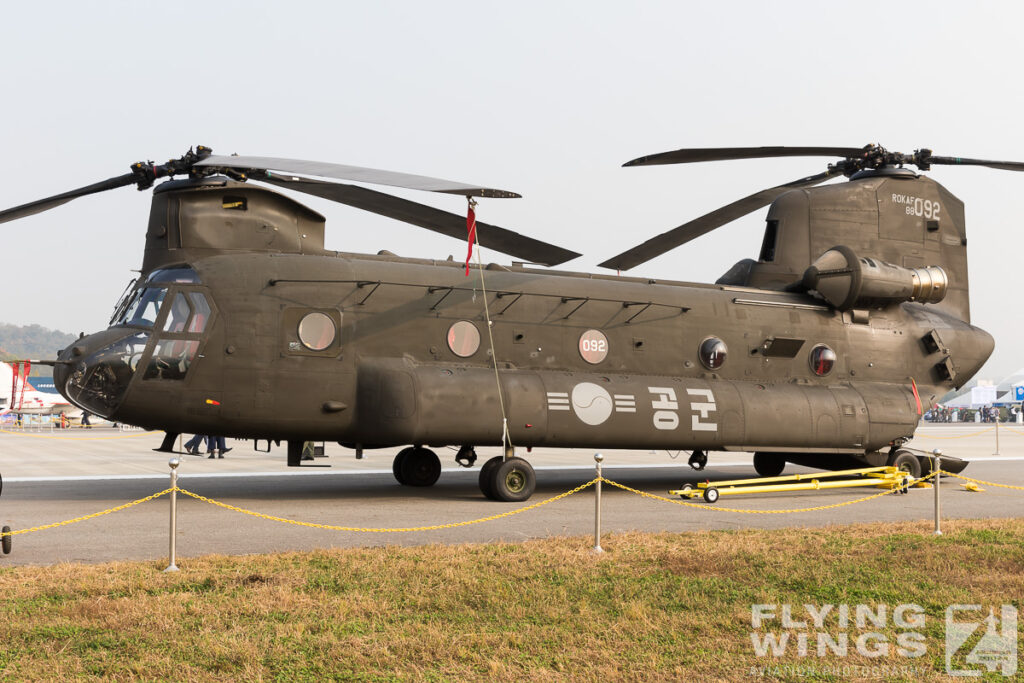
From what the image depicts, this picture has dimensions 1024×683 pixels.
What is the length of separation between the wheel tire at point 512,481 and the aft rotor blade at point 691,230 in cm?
479

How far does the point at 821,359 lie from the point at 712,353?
2482 mm

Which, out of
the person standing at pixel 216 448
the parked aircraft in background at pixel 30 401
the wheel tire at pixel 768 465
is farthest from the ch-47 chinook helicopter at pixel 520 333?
the parked aircraft in background at pixel 30 401

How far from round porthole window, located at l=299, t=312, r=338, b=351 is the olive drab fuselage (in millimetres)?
32

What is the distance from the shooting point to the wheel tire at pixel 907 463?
18.1 meters

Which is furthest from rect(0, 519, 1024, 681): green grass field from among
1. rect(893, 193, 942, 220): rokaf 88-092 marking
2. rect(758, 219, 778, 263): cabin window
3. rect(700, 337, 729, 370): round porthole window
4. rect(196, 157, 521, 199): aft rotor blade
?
rect(893, 193, 942, 220): rokaf 88-092 marking

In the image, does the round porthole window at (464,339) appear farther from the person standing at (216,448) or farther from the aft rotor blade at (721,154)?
the person standing at (216,448)

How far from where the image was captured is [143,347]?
1336 centimetres

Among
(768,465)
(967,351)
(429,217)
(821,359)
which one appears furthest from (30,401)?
(967,351)

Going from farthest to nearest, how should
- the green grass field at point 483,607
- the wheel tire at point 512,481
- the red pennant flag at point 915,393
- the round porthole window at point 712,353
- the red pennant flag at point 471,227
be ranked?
the red pennant flag at point 915,393
the round porthole window at point 712,353
the wheel tire at point 512,481
the red pennant flag at point 471,227
the green grass field at point 483,607

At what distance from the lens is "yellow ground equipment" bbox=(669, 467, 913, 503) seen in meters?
15.0

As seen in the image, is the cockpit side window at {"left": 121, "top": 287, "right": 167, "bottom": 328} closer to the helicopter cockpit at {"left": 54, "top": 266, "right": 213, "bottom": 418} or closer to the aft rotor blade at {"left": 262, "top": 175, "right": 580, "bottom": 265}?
the helicopter cockpit at {"left": 54, "top": 266, "right": 213, "bottom": 418}

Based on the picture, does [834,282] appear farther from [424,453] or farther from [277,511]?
[277,511]

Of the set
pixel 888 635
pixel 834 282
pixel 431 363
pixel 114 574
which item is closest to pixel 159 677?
pixel 114 574

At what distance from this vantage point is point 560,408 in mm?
15047
